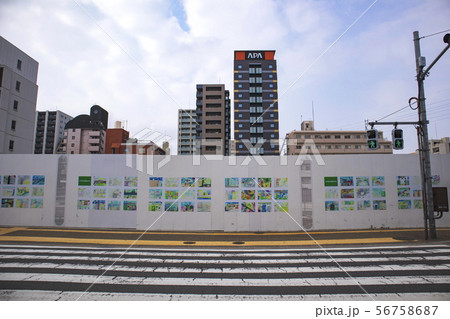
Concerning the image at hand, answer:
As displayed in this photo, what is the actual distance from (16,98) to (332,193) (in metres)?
38.8

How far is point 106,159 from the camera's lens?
13727mm

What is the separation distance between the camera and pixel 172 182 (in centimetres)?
1337

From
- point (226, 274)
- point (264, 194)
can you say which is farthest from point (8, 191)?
point (264, 194)

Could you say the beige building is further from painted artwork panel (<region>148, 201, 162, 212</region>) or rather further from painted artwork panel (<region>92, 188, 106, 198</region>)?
painted artwork panel (<region>92, 188, 106, 198</region>)

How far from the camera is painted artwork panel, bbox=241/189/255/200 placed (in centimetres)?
1309

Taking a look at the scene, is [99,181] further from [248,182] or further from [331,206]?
[331,206]

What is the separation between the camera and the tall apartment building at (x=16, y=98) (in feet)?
92.5

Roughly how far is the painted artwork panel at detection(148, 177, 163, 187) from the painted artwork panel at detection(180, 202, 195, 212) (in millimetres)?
1744

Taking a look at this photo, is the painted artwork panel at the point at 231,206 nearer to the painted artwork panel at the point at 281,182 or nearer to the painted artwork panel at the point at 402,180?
the painted artwork panel at the point at 281,182

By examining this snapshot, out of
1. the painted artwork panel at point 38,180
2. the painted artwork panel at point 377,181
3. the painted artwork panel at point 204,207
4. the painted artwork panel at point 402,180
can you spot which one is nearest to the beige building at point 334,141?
the painted artwork panel at point 402,180

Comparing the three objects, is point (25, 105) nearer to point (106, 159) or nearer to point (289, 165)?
point (106, 159)

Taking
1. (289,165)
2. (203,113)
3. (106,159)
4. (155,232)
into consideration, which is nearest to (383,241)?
(289,165)

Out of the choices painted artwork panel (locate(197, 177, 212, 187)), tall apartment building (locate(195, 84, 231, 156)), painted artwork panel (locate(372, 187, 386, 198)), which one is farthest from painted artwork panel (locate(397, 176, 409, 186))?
tall apartment building (locate(195, 84, 231, 156))
